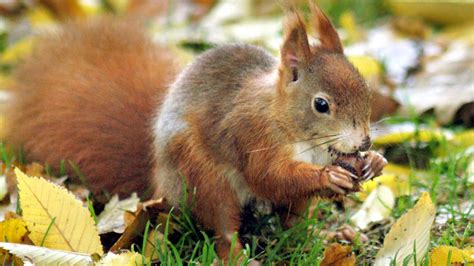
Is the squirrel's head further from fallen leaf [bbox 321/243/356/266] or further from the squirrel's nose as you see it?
fallen leaf [bbox 321/243/356/266]

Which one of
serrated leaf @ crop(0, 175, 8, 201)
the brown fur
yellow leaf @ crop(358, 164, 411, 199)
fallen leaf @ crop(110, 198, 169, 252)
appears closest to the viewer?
the brown fur

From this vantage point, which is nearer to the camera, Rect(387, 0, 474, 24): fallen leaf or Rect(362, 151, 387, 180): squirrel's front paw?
Rect(362, 151, 387, 180): squirrel's front paw

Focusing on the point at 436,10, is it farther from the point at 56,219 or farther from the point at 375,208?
the point at 56,219

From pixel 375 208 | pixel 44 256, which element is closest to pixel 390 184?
pixel 375 208

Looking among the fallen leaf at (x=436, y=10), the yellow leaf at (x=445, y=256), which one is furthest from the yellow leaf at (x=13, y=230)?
the fallen leaf at (x=436, y=10)

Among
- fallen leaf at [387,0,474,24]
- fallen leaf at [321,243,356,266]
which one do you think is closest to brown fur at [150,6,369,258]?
fallen leaf at [321,243,356,266]
